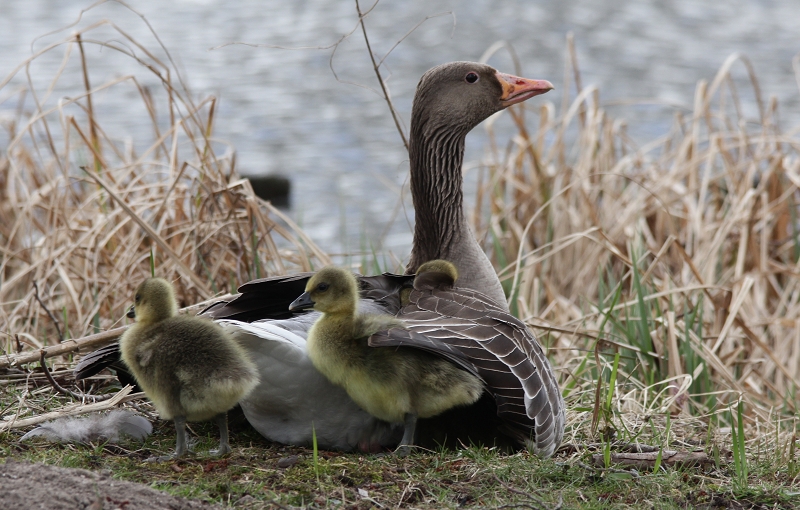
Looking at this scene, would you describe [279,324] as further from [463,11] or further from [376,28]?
[463,11]

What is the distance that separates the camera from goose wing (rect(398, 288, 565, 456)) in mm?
3543

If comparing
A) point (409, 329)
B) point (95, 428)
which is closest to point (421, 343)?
point (409, 329)

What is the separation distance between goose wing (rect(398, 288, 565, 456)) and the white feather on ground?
3.73 feet

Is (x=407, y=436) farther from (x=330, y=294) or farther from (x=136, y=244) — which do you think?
(x=136, y=244)

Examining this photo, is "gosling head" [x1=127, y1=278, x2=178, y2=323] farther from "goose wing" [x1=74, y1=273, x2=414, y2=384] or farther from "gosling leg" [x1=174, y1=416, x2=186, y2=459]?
"goose wing" [x1=74, y1=273, x2=414, y2=384]

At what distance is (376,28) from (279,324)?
13.8 m

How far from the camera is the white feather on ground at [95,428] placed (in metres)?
3.72

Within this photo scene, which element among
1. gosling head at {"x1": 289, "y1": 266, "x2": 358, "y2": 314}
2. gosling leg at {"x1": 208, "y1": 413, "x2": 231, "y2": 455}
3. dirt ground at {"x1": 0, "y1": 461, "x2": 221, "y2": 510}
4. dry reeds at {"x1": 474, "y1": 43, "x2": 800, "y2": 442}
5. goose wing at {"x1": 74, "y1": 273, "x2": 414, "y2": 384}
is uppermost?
gosling head at {"x1": 289, "y1": 266, "x2": 358, "y2": 314}

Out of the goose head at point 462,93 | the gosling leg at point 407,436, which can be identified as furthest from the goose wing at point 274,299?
the goose head at point 462,93

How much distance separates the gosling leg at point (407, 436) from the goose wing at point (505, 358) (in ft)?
1.04

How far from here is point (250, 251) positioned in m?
6.41

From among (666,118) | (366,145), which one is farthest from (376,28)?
(666,118)

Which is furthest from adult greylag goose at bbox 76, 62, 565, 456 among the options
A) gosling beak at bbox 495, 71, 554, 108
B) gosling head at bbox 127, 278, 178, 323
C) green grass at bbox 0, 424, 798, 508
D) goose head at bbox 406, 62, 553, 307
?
gosling beak at bbox 495, 71, 554, 108

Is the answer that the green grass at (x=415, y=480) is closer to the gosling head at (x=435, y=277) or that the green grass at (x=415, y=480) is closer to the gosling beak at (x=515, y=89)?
the gosling head at (x=435, y=277)
